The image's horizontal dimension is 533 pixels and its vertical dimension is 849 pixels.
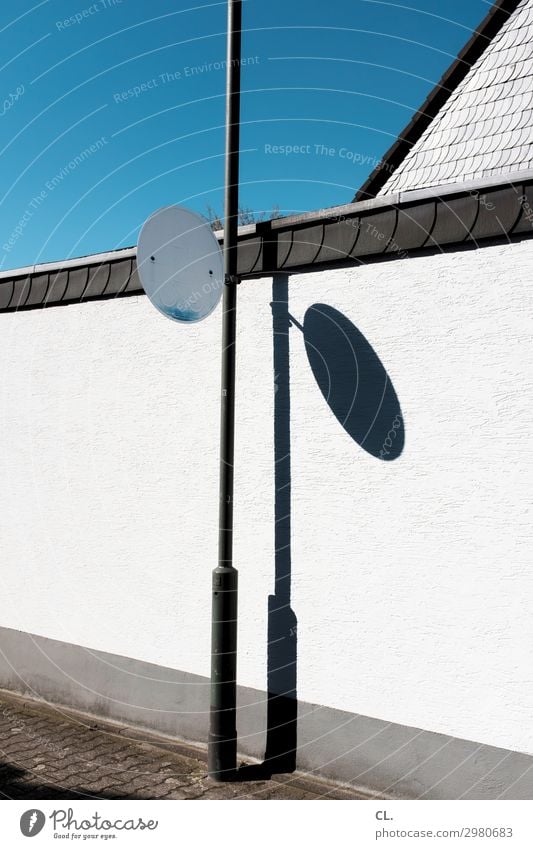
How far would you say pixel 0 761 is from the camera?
5.48m

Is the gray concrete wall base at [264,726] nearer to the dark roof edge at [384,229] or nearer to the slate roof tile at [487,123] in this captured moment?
the dark roof edge at [384,229]

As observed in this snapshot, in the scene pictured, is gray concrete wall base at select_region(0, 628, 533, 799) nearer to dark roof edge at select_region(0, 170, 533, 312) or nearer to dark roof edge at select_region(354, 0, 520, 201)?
dark roof edge at select_region(0, 170, 533, 312)

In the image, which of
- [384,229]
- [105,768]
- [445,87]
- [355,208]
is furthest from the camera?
[445,87]

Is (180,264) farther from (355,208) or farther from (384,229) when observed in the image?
(384,229)

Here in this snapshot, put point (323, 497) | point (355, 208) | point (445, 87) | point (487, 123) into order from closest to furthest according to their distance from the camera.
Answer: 1. point (355, 208)
2. point (323, 497)
3. point (487, 123)
4. point (445, 87)

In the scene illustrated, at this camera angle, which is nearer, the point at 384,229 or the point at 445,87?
the point at 384,229

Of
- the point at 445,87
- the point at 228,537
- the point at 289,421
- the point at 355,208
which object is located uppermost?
the point at 445,87

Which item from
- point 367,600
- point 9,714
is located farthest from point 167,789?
point 9,714

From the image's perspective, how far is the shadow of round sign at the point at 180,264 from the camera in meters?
4.88

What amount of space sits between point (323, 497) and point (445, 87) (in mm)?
5018

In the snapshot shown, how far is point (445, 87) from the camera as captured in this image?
26.5ft

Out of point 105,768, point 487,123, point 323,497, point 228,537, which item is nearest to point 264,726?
point 105,768

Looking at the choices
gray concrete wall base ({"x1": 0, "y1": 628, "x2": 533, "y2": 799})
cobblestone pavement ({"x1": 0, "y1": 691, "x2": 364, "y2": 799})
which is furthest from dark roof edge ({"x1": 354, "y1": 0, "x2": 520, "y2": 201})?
cobblestone pavement ({"x1": 0, "y1": 691, "x2": 364, "y2": 799})

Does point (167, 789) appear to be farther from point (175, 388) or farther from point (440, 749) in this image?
point (175, 388)
